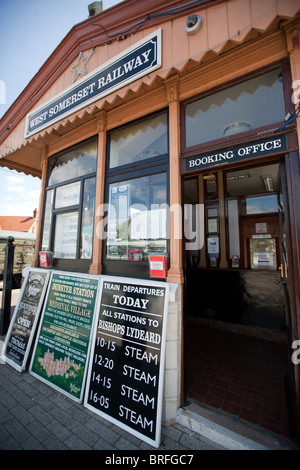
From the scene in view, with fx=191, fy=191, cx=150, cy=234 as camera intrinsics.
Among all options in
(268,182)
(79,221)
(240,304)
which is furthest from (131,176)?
(268,182)

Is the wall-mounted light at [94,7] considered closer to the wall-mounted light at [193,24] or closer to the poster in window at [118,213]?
the wall-mounted light at [193,24]

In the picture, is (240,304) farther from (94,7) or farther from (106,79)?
(94,7)

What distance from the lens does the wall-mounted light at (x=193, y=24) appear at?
6.52ft

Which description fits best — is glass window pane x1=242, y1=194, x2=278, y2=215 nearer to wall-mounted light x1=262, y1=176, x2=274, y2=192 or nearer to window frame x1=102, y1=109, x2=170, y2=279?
wall-mounted light x1=262, y1=176, x2=274, y2=192

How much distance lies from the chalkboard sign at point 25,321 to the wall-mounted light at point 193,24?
3860mm

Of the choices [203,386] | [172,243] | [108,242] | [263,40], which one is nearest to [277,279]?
[203,386]

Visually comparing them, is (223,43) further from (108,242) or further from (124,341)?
(124,341)

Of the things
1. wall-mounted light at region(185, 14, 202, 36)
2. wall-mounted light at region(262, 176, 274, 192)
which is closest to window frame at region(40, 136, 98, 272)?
wall-mounted light at region(185, 14, 202, 36)

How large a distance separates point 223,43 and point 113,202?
2316 millimetres

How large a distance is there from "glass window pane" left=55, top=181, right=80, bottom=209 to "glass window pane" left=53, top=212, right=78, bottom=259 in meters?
0.22

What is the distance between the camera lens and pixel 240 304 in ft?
14.6

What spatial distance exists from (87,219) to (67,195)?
88cm

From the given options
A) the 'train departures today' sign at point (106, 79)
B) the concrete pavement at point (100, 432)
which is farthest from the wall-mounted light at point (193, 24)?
the concrete pavement at point (100, 432)

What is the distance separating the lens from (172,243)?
2.46 m
